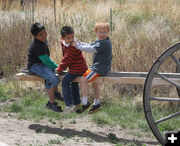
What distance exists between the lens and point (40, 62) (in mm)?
5359

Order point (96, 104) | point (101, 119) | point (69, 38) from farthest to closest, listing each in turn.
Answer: point (101, 119)
point (96, 104)
point (69, 38)

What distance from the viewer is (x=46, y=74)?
517cm

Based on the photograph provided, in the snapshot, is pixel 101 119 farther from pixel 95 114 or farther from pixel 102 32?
pixel 102 32

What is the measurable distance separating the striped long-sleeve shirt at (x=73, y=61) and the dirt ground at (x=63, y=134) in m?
0.94

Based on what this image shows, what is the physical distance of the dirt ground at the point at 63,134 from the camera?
482 cm

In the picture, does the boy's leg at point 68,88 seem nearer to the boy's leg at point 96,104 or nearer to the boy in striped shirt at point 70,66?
the boy in striped shirt at point 70,66

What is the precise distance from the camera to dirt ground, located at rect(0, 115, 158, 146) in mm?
4820

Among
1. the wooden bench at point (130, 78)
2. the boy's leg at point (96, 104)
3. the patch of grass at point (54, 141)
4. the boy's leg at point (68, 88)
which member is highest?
the wooden bench at point (130, 78)

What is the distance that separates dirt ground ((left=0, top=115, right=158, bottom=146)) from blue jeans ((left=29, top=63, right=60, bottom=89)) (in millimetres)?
721

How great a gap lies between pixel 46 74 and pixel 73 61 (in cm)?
47

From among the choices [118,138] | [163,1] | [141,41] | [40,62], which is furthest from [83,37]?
[163,1]

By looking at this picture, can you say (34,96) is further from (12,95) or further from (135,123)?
(135,123)

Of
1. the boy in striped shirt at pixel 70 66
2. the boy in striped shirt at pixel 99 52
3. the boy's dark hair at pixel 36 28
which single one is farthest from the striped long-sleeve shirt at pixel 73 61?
the boy's dark hair at pixel 36 28

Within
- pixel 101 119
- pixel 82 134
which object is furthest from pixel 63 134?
pixel 101 119
